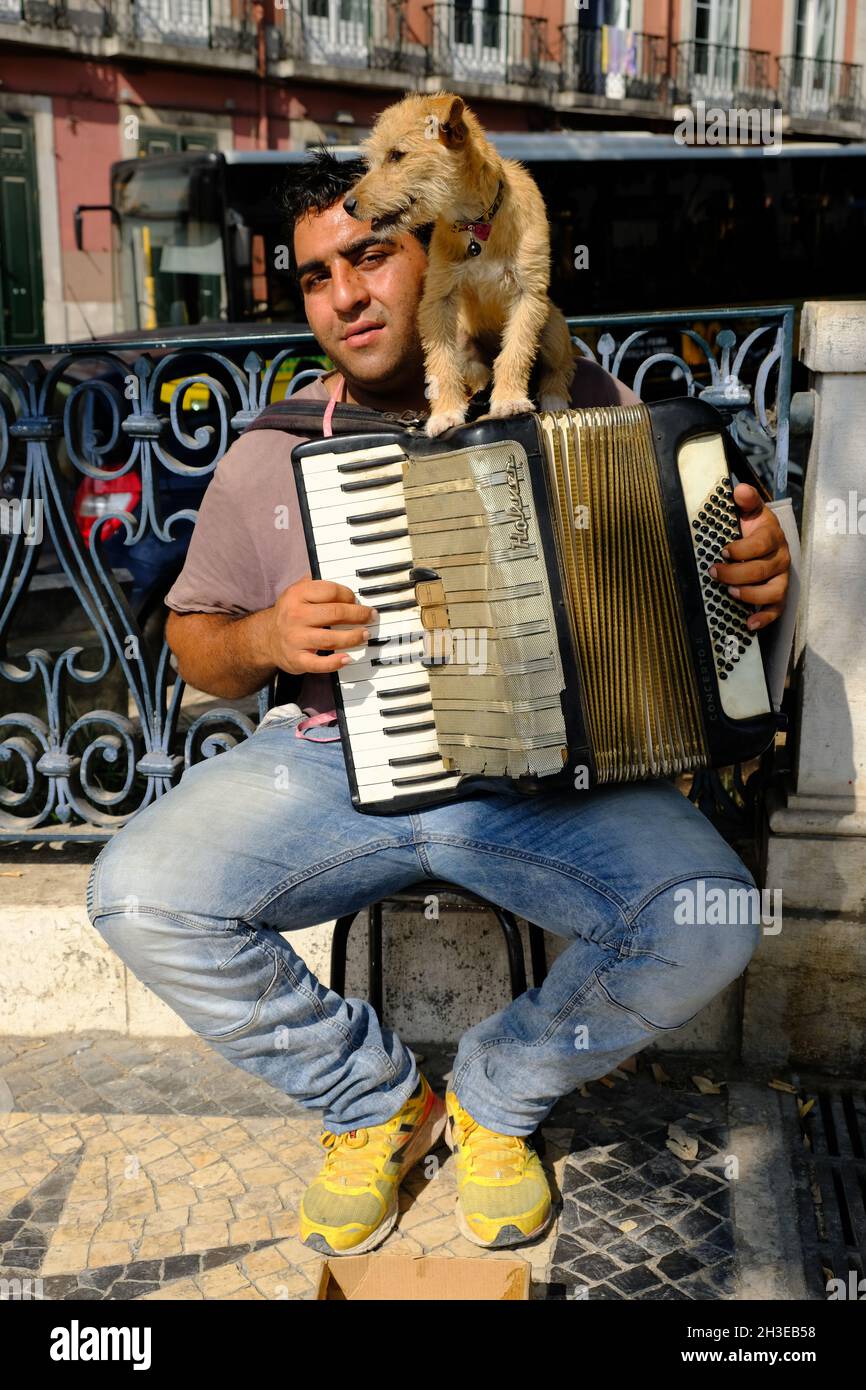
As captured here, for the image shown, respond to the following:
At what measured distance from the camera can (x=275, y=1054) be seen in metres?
2.42

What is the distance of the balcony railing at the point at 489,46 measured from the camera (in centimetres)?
2109

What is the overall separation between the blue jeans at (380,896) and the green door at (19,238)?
671 inches

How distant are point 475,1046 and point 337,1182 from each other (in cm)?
38

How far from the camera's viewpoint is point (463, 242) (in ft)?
7.77

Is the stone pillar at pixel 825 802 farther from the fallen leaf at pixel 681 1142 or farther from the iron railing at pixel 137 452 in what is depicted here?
the fallen leaf at pixel 681 1142

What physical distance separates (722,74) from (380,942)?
1009 inches

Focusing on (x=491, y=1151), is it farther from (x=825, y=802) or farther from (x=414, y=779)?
(x=825, y=802)

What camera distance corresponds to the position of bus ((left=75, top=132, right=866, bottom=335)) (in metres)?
10.2

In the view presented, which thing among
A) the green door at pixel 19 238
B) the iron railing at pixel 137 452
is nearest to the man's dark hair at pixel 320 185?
the iron railing at pixel 137 452

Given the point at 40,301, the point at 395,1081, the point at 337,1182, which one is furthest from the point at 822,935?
the point at 40,301

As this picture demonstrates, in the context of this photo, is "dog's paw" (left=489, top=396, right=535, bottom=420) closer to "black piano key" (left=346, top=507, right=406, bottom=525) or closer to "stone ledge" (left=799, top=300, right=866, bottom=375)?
"black piano key" (left=346, top=507, right=406, bottom=525)

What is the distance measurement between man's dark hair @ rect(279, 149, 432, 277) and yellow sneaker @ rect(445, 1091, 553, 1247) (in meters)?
1.84

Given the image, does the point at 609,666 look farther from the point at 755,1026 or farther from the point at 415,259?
the point at 755,1026

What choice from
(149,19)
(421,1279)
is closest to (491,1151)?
(421,1279)
